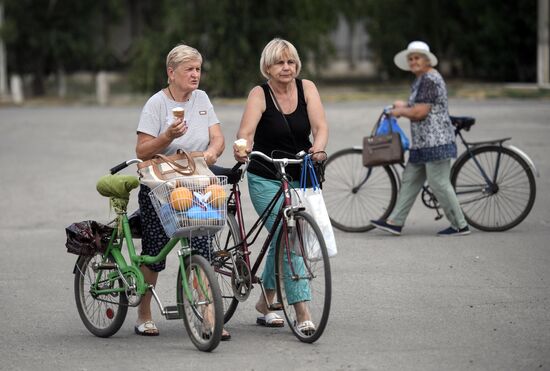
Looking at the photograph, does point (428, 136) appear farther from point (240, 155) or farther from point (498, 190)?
point (240, 155)

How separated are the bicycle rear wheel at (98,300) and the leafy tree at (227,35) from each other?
24.2 meters

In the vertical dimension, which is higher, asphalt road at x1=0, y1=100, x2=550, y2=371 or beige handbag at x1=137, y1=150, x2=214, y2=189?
beige handbag at x1=137, y1=150, x2=214, y2=189

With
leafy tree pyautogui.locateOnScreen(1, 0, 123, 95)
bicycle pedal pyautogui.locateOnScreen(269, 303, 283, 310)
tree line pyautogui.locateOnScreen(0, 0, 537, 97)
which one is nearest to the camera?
bicycle pedal pyautogui.locateOnScreen(269, 303, 283, 310)

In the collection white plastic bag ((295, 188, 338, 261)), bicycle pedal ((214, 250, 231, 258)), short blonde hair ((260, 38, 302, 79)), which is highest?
short blonde hair ((260, 38, 302, 79))

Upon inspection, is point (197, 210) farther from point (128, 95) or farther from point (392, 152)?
point (128, 95)

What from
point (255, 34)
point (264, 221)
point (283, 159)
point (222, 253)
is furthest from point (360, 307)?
point (255, 34)

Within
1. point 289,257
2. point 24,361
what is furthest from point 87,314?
point 289,257

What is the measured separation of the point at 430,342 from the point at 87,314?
7.06 ft

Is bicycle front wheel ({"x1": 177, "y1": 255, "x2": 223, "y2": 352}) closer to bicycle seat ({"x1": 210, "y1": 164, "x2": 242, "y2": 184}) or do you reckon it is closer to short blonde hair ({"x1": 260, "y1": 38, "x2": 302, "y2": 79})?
bicycle seat ({"x1": 210, "y1": 164, "x2": 242, "y2": 184})

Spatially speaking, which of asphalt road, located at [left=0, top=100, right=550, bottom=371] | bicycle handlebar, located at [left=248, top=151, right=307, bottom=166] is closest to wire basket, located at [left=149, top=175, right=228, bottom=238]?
bicycle handlebar, located at [left=248, top=151, right=307, bottom=166]

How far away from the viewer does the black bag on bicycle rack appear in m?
7.24

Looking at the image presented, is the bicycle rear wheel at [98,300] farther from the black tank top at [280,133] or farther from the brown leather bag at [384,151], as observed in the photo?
the brown leather bag at [384,151]

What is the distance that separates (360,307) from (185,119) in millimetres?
1909

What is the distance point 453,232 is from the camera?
11023 mm
